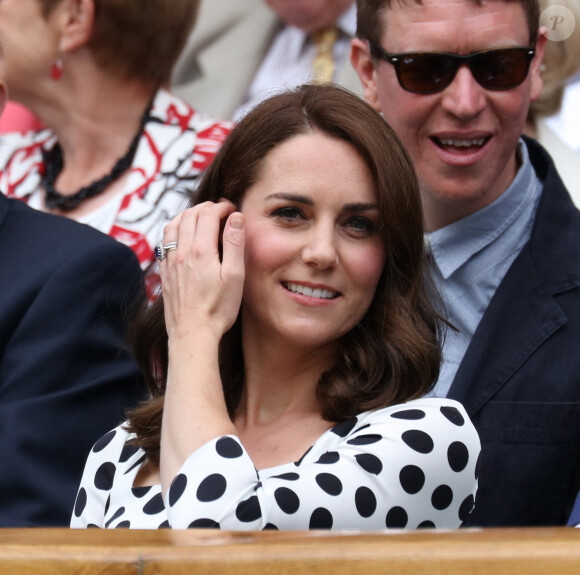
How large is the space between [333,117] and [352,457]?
1.87ft

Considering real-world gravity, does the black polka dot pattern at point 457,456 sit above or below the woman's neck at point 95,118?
below

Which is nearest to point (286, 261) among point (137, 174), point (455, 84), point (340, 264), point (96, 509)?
point (340, 264)

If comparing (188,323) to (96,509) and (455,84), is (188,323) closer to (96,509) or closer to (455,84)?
(96,509)

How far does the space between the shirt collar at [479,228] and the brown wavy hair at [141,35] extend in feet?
3.46

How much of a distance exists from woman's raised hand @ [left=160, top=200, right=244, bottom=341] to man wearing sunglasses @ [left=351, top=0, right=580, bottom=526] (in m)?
0.47

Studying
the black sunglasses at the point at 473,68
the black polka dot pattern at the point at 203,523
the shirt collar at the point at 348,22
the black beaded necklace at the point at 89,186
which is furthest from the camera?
the shirt collar at the point at 348,22

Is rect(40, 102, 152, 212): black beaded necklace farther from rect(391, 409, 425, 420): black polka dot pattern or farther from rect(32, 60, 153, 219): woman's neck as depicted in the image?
rect(391, 409, 425, 420): black polka dot pattern

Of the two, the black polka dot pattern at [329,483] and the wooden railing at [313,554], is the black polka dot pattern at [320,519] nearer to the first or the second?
the black polka dot pattern at [329,483]

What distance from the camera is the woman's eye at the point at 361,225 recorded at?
178cm

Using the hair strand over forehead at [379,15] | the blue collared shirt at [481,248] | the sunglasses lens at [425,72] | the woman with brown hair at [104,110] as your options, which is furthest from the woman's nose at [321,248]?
the woman with brown hair at [104,110]

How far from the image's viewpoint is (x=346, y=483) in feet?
5.00

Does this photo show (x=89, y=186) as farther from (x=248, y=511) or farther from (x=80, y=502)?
(x=248, y=511)

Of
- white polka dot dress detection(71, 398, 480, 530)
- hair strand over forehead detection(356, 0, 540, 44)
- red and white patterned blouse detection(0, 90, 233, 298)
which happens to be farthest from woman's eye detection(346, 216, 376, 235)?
red and white patterned blouse detection(0, 90, 233, 298)

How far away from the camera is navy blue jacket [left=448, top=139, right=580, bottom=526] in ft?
6.74
